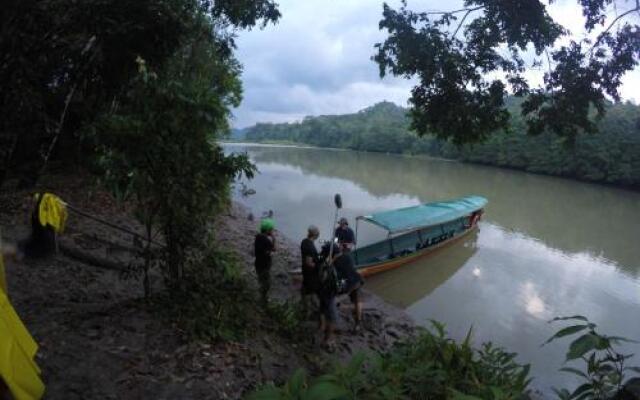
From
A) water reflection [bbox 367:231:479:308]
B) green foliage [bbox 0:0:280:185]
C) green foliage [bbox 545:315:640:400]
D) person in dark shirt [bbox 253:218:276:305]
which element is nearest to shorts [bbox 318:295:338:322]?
person in dark shirt [bbox 253:218:276:305]

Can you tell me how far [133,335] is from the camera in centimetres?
564

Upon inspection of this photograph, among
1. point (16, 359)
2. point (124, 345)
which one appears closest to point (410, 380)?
point (16, 359)

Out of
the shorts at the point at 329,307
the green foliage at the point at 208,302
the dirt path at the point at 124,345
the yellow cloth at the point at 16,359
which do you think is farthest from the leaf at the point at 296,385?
the shorts at the point at 329,307

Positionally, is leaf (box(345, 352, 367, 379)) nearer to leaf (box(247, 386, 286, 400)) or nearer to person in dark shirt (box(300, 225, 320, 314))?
leaf (box(247, 386, 286, 400))

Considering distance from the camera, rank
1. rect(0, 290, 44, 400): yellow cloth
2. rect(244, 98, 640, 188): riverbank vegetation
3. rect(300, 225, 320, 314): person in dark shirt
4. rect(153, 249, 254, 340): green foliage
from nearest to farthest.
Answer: rect(0, 290, 44, 400): yellow cloth, rect(153, 249, 254, 340): green foliage, rect(300, 225, 320, 314): person in dark shirt, rect(244, 98, 640, 188): riverbank vegetation

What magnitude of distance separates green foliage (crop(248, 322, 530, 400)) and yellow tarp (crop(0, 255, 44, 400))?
2.66 meters

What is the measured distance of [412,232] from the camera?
1672 cm

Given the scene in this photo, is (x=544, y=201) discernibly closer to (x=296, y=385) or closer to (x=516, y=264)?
(x=516, y=264)

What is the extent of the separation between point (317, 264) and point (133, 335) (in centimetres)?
323

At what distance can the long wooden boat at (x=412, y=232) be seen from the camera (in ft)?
47.2

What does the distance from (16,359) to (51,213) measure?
471 cm

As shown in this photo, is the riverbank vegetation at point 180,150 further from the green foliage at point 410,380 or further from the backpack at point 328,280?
the backpack at point 328,280

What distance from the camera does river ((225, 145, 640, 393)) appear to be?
12.2m

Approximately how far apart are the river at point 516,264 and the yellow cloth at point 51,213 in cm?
364
